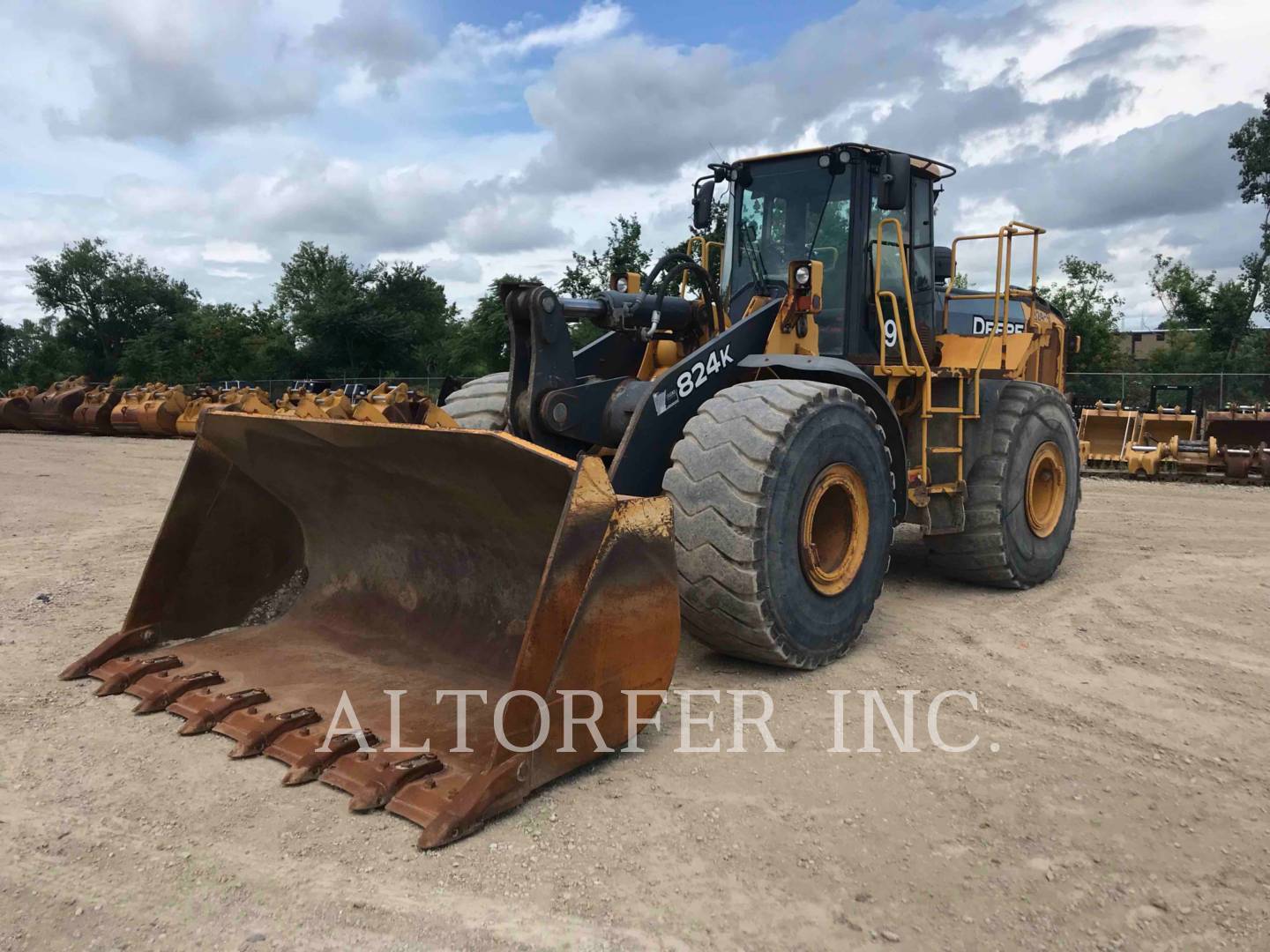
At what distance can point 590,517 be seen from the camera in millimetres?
3092

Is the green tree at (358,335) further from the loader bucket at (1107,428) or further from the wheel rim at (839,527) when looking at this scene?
the wheel rim at (839,527)

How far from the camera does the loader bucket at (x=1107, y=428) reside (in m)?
14.5

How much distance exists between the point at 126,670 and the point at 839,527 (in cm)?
325

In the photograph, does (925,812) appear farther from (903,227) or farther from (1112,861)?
(903,227)

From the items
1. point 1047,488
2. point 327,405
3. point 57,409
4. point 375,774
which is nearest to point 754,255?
point 1047,488

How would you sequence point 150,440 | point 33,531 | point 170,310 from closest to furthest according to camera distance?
1. point 33,531
2. point 150,440
3. point 170,310

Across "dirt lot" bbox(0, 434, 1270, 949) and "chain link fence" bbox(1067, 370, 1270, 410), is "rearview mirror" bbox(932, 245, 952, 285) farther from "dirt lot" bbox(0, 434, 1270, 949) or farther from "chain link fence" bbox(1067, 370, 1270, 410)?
"chain link fence" bbox(1067, 370, 1270, 410)

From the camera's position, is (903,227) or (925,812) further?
(903,227)

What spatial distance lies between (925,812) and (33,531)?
309 inches

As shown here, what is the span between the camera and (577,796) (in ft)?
10.3

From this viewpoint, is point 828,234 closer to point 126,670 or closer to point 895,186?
point 895,186

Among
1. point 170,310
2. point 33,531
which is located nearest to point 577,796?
point 33,531

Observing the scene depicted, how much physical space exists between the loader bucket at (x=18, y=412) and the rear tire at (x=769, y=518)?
79.1 ft

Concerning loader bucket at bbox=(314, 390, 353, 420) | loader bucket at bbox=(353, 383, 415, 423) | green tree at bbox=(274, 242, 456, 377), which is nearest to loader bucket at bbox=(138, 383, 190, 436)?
loader bucket at bbox=(314, 390, 353, 420)
